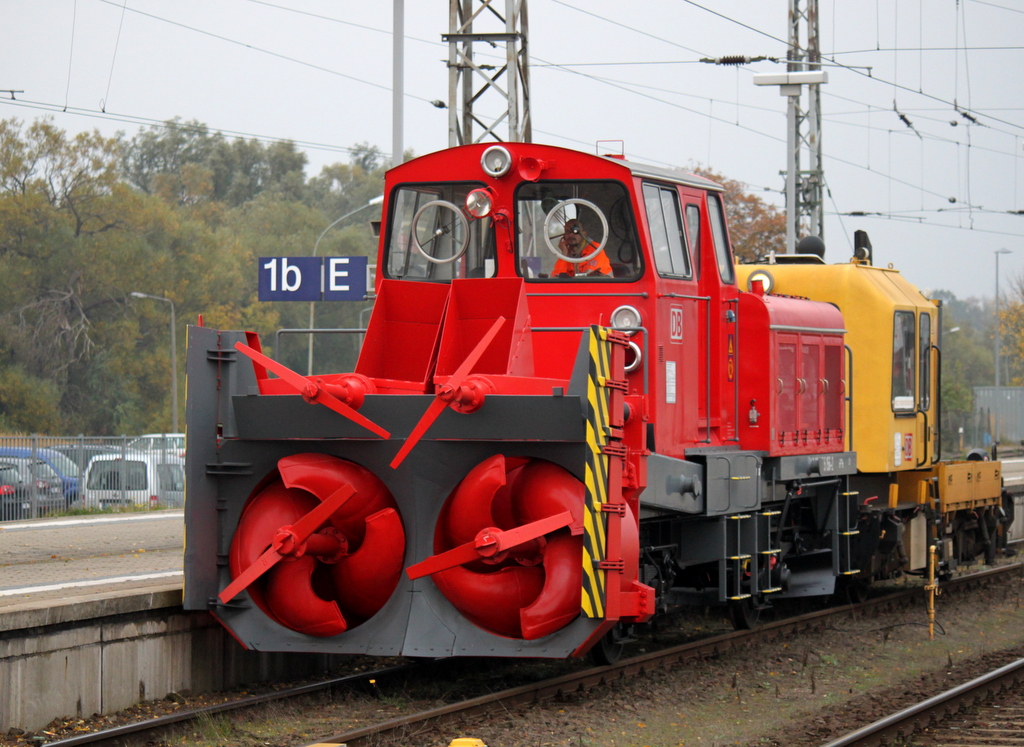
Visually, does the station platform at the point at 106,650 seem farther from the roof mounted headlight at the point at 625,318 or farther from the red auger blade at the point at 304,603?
the roof mounted headlight at the point at 625,318

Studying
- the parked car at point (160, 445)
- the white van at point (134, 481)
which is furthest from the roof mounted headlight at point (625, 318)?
the parked car at point (160, 445)

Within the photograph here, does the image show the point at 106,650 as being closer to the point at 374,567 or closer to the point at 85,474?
the point at 374,567

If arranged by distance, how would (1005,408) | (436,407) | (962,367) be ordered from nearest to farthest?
(436,407)
(1005,408)
(962,367)

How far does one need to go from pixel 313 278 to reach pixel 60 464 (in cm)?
911

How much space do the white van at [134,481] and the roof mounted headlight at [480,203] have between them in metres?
15.7

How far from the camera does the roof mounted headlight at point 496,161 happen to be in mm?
9047

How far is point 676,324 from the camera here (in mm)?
9383

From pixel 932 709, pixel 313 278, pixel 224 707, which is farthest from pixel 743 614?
pixel 313 278

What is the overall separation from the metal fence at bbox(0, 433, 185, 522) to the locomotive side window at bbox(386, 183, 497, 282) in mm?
14014

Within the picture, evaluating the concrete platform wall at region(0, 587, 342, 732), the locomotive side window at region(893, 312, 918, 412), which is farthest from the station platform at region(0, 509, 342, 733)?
the locomotive side window at region(893, 312, 918, 412)

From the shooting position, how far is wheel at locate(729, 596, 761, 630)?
11656mm

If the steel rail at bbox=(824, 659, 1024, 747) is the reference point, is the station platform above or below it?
above

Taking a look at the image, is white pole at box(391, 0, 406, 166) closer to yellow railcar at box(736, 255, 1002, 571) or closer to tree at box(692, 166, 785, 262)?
yellow railcar at box(736, 255, 1002, 571)

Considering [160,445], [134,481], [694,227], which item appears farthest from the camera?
[160,445]
